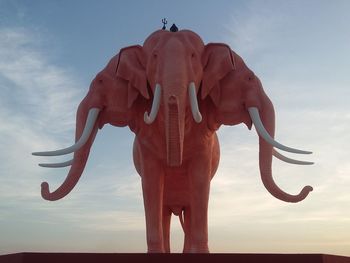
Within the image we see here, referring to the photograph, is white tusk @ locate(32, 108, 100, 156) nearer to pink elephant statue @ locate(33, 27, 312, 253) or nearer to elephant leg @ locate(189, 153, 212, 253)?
pink elephant statue @ locate(33, 27, 312, 253)

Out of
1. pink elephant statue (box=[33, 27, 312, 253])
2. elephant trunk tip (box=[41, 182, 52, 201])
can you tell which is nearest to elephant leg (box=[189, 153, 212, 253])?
pink elephant statue (box=[33, 27, 312, 253])

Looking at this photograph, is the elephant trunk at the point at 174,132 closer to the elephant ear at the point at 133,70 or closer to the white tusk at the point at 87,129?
the elephant ear at the point at 133,70

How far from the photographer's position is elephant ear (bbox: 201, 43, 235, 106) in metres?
7.03

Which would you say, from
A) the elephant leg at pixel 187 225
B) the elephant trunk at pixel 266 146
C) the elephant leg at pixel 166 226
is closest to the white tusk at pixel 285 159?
the elephant trunk at pixel 266 146

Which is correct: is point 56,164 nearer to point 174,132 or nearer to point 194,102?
point 174,132

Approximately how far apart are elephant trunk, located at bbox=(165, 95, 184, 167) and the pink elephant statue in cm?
3

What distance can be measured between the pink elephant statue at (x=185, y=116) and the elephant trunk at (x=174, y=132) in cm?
3

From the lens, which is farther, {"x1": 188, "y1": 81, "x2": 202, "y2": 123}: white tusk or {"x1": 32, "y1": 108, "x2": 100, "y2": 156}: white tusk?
{"x1": 32, "y1": 108, "x2": 100, "y2": 156}: white tusk
